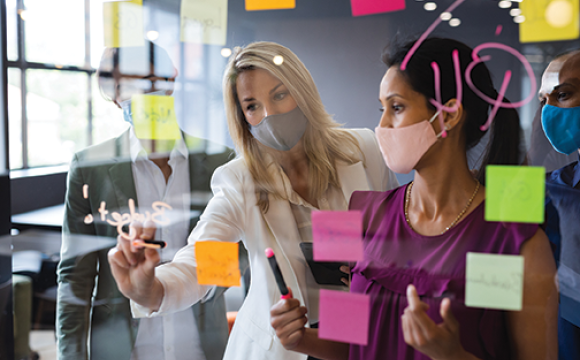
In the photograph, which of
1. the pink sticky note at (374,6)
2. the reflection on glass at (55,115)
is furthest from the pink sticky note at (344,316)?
the reflection on glass at (55,115)

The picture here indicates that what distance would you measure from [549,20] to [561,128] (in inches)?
7.2

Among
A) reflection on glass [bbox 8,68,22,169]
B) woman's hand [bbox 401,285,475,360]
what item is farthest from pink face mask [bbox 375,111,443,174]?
reflection on glass [bbox 8,68,22,169]

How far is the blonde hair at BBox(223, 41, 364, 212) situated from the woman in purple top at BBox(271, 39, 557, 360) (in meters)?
0.10

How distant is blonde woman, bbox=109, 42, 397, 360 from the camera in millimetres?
823

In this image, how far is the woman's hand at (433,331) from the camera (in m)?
0.73

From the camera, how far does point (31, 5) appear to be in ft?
3.47

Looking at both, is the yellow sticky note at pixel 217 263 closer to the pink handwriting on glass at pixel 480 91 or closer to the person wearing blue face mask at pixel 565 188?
the pink handwriting on glass at pixel 480 91

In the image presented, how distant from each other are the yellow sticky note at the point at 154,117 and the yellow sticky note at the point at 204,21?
15cm

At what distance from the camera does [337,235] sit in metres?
0.81

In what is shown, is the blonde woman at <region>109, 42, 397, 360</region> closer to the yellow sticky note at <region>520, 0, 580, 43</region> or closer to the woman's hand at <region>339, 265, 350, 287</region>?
the woman's hand at <region>339, 265, 350, 287</region>

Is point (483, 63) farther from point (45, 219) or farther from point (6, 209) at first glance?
point (6, 209)

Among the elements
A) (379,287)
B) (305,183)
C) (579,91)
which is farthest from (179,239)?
(579,91)

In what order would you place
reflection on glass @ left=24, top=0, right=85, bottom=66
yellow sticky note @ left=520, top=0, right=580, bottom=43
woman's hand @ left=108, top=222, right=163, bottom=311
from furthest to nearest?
reflection on glass @ left=24, top=0, right=85, bottom=66 → woman's hand @ left=108, top=222, right=163, bottom=311 → yellow sticky note @ left=520, top=0, right=580, bottom=43

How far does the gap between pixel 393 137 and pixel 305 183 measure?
7.9 inches
